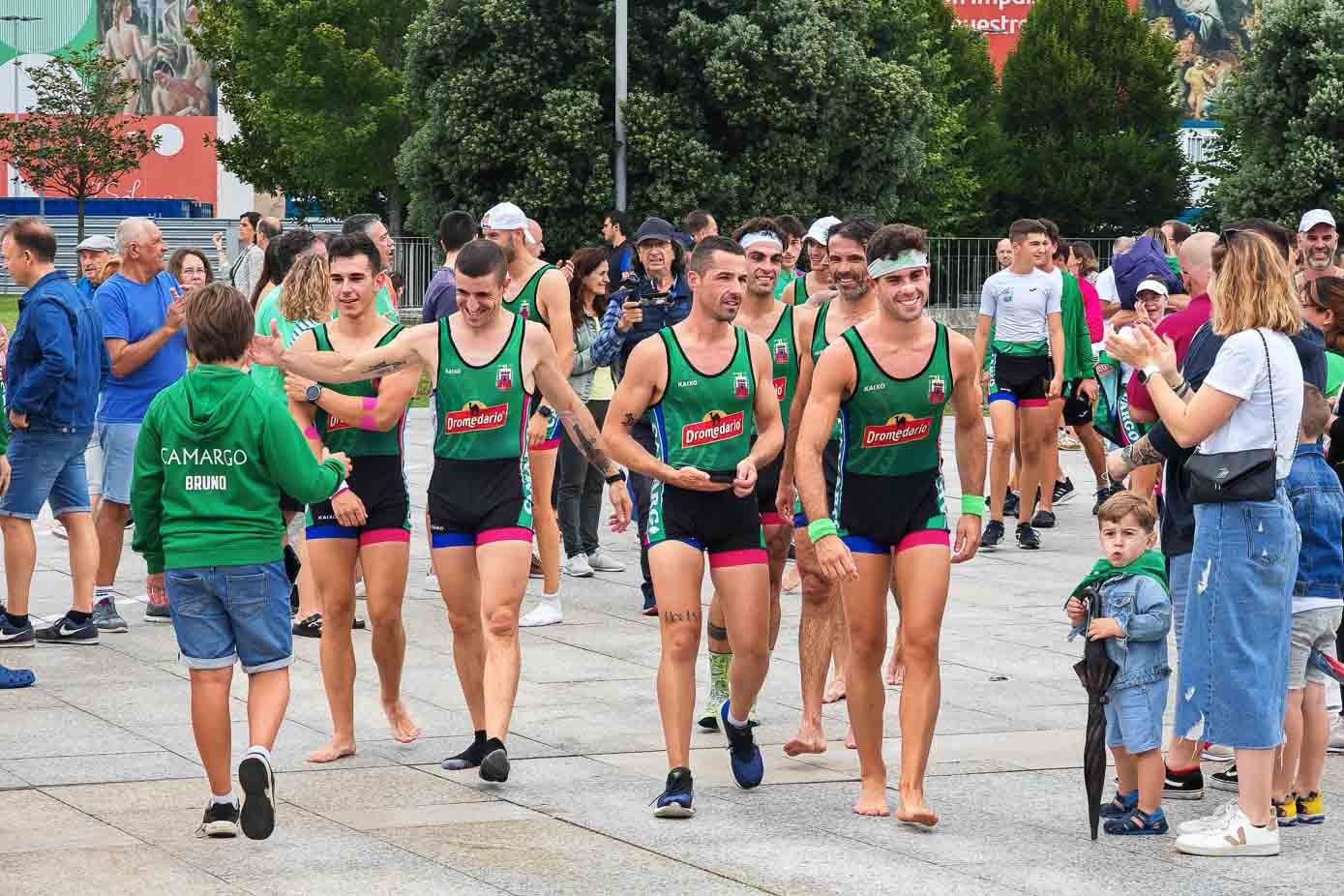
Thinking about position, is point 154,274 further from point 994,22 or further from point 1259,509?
point 994,22

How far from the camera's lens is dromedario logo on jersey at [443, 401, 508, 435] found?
7.49 meters

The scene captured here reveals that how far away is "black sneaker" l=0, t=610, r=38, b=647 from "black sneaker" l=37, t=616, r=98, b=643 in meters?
0.08

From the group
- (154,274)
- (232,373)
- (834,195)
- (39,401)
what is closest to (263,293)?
(154,274)

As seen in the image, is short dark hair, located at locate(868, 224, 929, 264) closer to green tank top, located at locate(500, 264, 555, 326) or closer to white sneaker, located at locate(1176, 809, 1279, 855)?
white sneaker, located at locate(1176, 809, 1279, 855)

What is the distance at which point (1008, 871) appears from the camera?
6.07 meters

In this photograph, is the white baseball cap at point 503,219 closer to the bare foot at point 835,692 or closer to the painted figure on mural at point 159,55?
the bare foot at point 835,692

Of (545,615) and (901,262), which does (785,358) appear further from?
(545,615)

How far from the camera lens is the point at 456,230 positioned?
35.9 feet

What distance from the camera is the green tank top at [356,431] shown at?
Result: 786 cm

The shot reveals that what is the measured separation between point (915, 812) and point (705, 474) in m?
1.42

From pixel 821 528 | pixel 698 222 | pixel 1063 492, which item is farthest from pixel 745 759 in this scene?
pixel 1063 492

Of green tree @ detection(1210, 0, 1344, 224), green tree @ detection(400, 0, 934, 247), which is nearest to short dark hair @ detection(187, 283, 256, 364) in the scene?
green tree @ detection(400, 0, 934, 247)

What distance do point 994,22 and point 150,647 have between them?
72.7 m

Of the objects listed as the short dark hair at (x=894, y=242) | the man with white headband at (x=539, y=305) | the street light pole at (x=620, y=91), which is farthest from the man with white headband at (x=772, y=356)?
the street light pole at (x=620, y=91)
